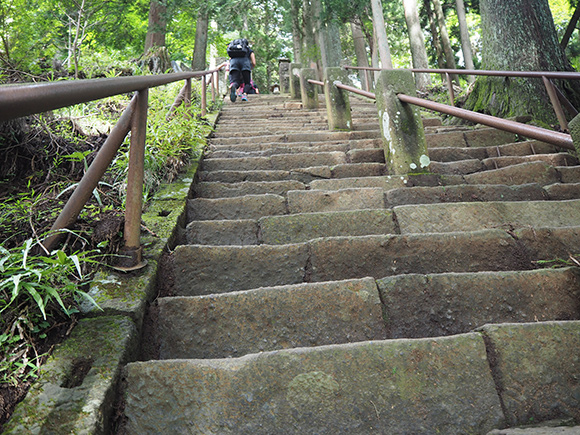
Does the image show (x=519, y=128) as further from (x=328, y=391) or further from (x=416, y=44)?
(x=416, y=44)

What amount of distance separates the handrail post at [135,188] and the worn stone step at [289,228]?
583 millimetres

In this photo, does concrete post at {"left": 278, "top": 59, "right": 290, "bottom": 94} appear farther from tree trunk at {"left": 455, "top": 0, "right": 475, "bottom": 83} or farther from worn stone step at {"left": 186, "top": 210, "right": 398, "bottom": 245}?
worn stone step at {"left": 186, "top": 210, "right": 398, "bottom": 245}

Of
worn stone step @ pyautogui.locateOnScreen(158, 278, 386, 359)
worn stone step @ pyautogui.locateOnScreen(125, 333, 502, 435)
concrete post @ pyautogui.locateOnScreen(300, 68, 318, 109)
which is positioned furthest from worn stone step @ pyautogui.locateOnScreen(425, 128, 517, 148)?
concrete post @ pyautogui.locateOnScreen(300, 68, 318, 109)

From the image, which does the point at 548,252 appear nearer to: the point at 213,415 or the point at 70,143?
the point at 213,415

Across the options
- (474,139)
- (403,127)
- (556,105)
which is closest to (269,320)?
(403,127)

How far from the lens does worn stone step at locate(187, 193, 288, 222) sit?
2721 millimetres

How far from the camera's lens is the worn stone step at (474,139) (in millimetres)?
4039

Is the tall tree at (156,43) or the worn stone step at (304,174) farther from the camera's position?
the tall tree at (156,43)

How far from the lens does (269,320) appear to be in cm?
162

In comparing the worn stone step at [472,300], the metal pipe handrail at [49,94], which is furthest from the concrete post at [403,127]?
the metal pipe handrail at [49,94]

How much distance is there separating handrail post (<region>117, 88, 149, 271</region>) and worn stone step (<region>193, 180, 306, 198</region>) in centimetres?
126

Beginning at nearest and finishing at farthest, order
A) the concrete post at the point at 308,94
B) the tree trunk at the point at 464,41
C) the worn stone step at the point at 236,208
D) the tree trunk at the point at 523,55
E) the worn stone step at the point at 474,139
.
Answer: the worn stone step at the point at 236,208 < the worn stone step at the point at 474,139 < the tree trunk at the point at 523,55 < the concrete post at the point at 308,94 < the tree trunk at the point at 464,41

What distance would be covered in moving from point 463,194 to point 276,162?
1.62 m

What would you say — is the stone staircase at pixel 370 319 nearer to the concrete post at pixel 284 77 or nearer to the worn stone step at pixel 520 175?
the worn stone step at pixel 520 175
